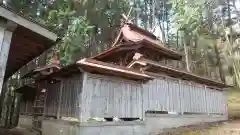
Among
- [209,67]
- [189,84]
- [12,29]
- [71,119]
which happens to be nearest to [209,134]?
[189,84]

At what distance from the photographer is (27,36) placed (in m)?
7.07

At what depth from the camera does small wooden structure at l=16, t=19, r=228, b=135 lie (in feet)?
31.3

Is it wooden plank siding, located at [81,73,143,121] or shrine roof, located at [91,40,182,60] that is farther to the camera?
shrine roof, located at [91,40,182,60]

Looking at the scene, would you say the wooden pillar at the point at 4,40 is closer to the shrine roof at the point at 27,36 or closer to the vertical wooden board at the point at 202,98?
the shrine roof at the point at 27,36

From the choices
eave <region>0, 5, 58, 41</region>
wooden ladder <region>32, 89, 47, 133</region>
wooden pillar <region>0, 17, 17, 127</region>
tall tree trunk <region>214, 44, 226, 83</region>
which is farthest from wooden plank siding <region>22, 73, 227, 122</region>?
tall tree trunk <region>214, 44, 226, 83</region>

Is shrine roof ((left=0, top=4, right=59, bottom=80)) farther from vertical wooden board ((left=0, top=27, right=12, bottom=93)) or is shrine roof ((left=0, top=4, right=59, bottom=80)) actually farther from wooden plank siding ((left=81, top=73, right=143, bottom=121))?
wooden plank siding ((left=81, top=73, right=143, bottom=121))

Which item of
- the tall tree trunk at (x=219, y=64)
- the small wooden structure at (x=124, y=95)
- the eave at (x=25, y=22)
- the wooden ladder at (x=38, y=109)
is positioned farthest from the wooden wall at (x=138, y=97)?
the tall tree trunk at (x=219, y=64)

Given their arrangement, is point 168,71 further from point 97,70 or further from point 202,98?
point 97,70

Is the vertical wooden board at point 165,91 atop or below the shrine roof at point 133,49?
below

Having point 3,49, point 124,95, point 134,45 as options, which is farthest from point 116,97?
point 3,49

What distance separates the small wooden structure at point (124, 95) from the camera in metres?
9.55

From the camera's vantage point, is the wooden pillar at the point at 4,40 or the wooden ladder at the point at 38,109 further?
the wooden ladder at the point at 38,109

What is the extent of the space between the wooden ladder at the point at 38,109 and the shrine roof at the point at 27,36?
18.6 feet

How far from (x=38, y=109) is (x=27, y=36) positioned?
916 cm
